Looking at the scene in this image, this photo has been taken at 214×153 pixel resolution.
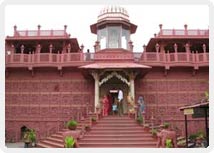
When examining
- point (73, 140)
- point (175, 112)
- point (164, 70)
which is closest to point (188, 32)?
point (164, 70)

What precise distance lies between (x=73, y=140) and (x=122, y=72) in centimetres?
763

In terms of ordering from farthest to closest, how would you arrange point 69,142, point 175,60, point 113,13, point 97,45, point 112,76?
point 113,13, point 97,45, point 175,60, point 112,76, point 69,142

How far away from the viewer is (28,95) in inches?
791

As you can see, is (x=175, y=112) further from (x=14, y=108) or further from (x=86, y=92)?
(x=14, y=108)

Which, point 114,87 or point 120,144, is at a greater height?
point 114,87

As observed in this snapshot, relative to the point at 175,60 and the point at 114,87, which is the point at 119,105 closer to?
the point at 114,87

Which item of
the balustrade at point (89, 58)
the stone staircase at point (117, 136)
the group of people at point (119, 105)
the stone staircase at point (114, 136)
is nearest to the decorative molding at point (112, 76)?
the group of people at point (119, 105)

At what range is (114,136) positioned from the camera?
48.6 feet

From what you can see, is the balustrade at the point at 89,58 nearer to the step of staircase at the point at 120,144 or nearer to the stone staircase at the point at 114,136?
the stone staircase at the point at 114,136

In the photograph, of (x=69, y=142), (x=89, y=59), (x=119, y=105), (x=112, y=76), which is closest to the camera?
(x=69, y=142)

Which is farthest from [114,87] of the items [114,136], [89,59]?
[114,136]

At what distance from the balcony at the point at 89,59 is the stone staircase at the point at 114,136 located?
4.45 meters

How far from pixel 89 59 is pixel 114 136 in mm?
6569

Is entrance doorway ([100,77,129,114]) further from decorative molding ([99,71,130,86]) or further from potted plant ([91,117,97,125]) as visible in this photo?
potted plant ([91,117,97,125])
